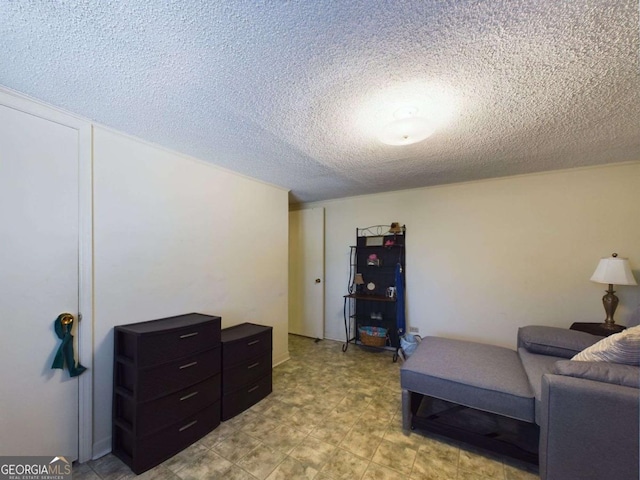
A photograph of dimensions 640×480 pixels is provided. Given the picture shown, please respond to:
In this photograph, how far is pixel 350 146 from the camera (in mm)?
2295

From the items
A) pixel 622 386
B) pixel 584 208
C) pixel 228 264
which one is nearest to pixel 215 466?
pixel 228 264

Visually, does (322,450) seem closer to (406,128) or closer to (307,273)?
(406,128)

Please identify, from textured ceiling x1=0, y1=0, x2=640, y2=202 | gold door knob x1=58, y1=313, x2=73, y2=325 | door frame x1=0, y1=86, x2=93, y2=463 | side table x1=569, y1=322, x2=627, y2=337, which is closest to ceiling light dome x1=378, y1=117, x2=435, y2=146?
textured ceiling x1=0, y1=0, x2=640, y2=202

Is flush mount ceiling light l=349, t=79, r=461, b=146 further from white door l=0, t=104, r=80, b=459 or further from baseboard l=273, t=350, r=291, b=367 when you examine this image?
baseboard l=273, t=350, r=291, b=367

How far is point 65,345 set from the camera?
5.46 ft

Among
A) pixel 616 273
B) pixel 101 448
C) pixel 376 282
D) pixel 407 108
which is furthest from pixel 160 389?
pixel 616 273

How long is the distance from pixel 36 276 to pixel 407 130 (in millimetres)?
2506

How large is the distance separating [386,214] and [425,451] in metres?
2.83

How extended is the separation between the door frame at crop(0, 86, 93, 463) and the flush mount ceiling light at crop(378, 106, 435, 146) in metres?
2.08

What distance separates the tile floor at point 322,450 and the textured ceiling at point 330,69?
2.36 metres

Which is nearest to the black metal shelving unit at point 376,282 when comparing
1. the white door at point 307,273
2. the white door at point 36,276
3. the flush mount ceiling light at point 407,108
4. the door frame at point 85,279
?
the white door at point 307,273

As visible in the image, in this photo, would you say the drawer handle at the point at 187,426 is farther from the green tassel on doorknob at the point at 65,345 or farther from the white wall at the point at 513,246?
the white wall at the point at 513,246

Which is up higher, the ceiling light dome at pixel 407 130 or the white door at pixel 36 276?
the ceiling light dome at pixel 407 130

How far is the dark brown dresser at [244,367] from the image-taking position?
7.31 feet
